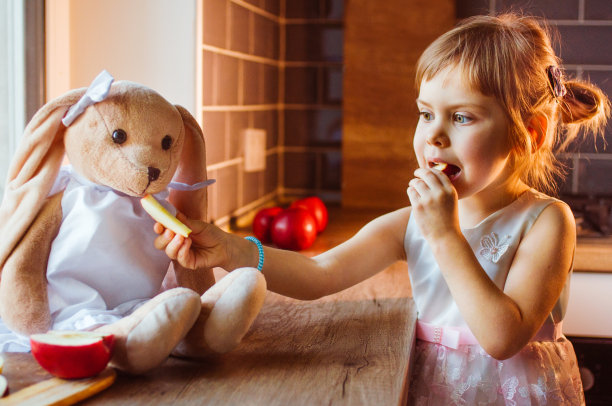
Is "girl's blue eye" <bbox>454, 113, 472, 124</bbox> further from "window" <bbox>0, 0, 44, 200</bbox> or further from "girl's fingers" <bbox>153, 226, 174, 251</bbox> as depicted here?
"window" <bbox>0, 0, 44, 200</bbox>

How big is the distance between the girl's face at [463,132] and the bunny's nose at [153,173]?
324 millimetres

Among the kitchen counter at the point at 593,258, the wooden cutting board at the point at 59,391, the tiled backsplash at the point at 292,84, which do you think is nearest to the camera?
the wooden cutting board at the point at 59,391

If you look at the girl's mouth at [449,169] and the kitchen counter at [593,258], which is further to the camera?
the kitchen counter at [593,258]

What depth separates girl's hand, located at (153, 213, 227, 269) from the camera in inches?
31.3

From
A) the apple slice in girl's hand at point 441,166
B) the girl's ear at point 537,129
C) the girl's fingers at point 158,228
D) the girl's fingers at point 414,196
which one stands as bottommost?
the girl's fingers at point 158,228

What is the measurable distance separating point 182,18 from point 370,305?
0.62m

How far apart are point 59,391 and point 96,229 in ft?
0.62

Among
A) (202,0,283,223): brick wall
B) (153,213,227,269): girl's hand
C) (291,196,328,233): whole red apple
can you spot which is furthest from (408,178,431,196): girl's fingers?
(291,196,328,233): whole red apple

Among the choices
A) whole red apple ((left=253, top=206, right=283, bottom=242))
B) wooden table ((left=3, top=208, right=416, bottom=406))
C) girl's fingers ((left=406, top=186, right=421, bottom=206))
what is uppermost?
girl's fingers ((left=406, top=186, right=421, bottom=206))

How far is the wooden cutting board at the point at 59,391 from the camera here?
2.02 feet

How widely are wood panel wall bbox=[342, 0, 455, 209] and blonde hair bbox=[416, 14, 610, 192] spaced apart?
91 centimetres

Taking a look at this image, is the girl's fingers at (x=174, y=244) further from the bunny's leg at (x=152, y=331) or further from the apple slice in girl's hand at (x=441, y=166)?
the apple slice in girl's hand at (x=441, y=166)

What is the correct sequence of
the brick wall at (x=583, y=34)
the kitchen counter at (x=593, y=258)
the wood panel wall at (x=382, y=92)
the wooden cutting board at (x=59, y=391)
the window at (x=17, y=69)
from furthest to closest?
the wood panel wall at (x=382, y=92) → the brick wall at (x=583, y=34) → the kitchen counter at (x=593, y=258) → the window at (x=17, y=69) → the wooden cutting board at (x=59, y=391)

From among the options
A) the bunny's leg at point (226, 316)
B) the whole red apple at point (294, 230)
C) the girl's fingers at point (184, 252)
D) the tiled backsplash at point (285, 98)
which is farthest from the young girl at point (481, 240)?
the tiled backsplash at point (285, 98)
